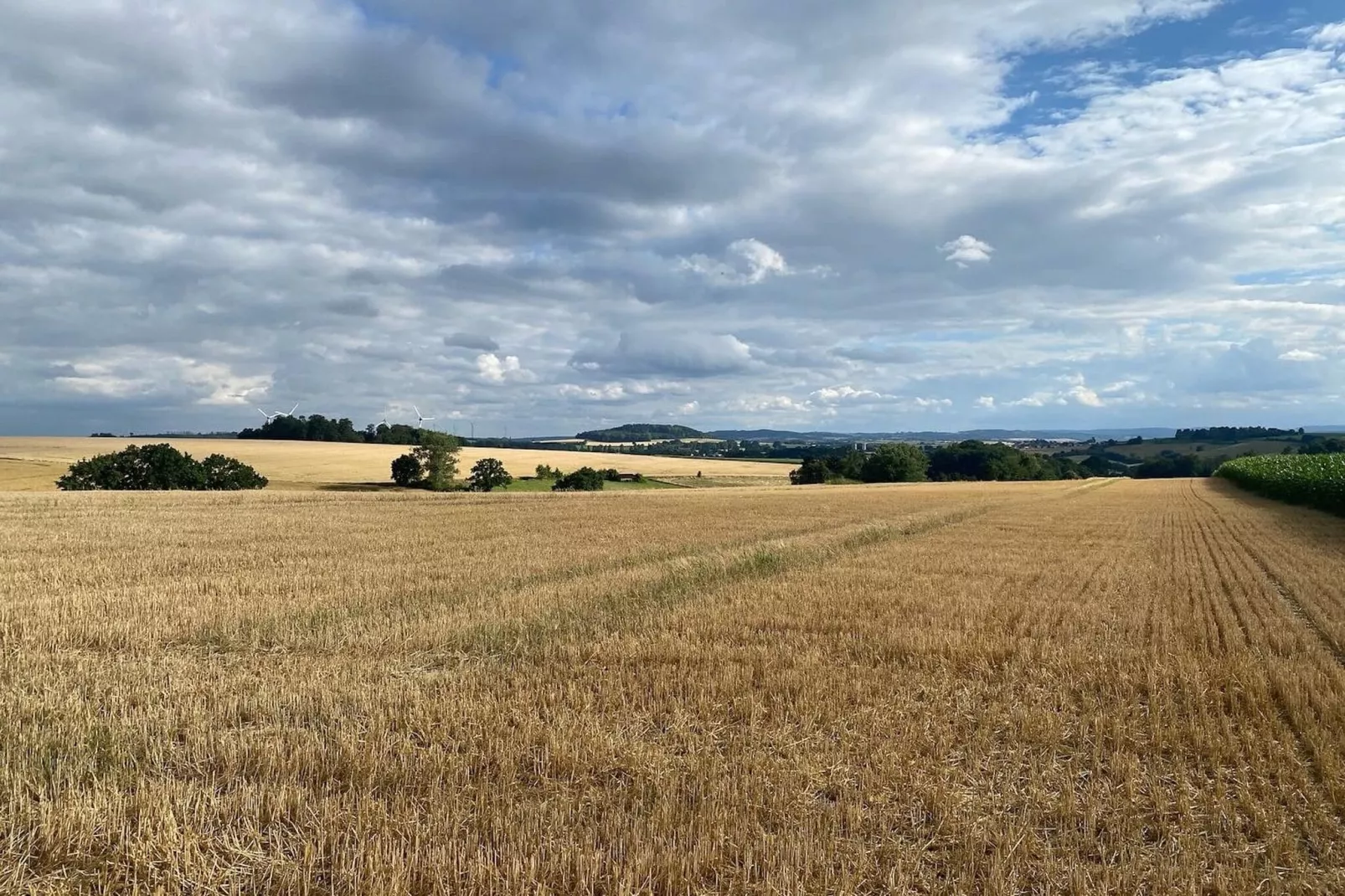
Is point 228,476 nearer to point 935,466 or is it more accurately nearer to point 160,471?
point 160,471

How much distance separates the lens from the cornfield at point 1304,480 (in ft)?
128

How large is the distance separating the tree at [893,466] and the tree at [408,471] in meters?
61.5

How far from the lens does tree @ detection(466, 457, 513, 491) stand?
274 ft

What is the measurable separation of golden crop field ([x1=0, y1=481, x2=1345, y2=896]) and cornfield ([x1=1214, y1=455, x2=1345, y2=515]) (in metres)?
28.4

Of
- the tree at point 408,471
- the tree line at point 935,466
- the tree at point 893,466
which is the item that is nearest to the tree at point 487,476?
the tree at point 408,471

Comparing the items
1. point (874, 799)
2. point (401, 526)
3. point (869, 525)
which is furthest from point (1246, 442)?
point (874, 799)

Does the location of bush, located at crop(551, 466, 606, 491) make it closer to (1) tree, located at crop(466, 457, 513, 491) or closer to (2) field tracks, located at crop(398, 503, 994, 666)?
(1) tree, located at crop(466, 457, 513, 491)

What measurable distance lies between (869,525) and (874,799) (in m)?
24.8

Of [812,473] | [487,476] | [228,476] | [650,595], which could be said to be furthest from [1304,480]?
[228,476]

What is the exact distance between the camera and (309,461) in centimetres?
9125

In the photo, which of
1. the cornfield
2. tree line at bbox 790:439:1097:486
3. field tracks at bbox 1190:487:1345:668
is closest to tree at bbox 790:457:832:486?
tree line at bbox 790:439:1097:486

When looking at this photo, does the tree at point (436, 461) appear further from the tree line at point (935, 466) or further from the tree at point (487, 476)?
the tree line at point (935, 466)

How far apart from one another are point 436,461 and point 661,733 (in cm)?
7742

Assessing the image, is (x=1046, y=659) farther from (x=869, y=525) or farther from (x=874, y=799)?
(x=869, y=525)
